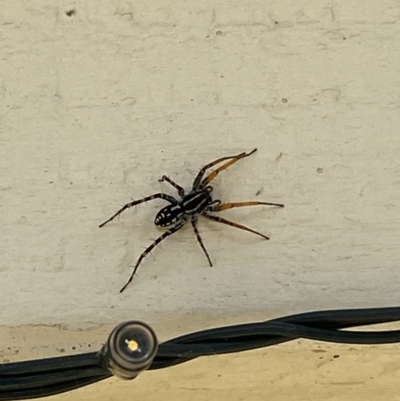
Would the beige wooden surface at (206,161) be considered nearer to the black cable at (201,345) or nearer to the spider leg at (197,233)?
the spider leg at (197,233)

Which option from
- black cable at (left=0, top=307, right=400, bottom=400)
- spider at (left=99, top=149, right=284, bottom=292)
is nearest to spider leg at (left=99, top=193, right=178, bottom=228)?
A: spider at (left=99, top=149, right=284, bottom=292)

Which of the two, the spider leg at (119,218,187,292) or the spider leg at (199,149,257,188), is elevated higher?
the spider leg at (199,149,257,188)

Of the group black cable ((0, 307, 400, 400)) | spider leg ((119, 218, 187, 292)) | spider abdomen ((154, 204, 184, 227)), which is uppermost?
spider abdomen ((154, 204, 184, 227))

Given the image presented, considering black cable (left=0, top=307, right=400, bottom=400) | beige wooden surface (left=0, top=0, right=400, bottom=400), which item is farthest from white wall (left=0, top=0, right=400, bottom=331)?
black cable (left=0, top=307, right=400, bottom=400)

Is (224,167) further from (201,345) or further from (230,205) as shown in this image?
(201,345)

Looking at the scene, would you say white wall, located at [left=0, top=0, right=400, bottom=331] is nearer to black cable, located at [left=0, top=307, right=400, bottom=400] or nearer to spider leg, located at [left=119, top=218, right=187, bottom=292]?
spider leg, located at [left=119, top=218, right=187, bottom=292]

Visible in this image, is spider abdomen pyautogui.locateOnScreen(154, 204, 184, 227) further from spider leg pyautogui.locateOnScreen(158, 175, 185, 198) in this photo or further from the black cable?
the black cable

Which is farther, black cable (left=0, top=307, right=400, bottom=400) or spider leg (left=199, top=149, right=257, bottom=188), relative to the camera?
spider leg (left=199, top=149, right=257, bottom=188)
